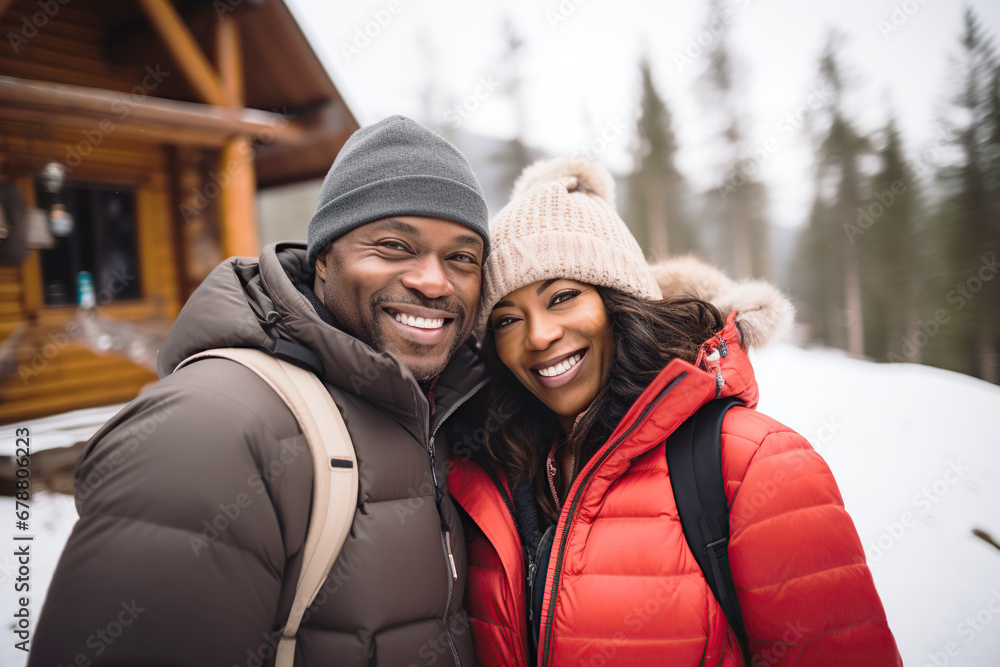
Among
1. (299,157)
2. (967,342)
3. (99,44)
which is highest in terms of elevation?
(99,44)

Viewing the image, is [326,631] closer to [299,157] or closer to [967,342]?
[299,157]

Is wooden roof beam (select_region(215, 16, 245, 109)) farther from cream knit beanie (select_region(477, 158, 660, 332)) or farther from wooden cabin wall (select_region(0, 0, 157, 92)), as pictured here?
cream knit beanie (select_region(477, 158, 660, 332))

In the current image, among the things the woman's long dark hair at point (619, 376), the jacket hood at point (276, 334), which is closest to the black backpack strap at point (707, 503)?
the woman's long dark hair at point (619, 376)

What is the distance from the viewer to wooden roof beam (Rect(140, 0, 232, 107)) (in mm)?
5801

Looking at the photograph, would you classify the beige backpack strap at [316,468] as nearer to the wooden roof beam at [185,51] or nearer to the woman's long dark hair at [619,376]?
the woman's long dark hair at [619,376]

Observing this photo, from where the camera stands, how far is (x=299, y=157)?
8172 mm

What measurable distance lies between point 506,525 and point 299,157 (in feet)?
26.2

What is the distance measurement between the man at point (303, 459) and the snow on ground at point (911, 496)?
1.56m

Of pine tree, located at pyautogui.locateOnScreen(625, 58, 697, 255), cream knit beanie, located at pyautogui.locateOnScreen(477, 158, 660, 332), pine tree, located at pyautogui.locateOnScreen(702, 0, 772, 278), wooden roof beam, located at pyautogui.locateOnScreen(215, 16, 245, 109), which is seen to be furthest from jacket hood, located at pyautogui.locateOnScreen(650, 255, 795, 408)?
pine tree, located at pyautogui.locateOnScreen(625, 58, 697, 255)

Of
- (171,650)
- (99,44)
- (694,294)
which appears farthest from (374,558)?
(99,44)

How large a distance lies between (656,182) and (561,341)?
23.7m

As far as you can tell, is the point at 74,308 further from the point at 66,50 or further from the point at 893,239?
the point at 893,239

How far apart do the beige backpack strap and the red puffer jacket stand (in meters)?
0.67

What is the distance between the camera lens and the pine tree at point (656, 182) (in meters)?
23.4
